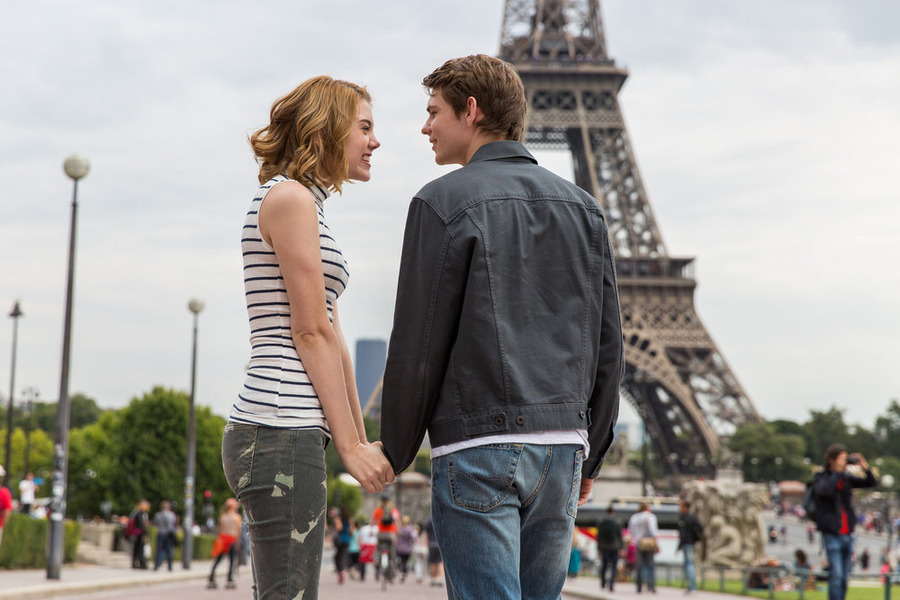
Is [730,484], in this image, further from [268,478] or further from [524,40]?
[524,40]

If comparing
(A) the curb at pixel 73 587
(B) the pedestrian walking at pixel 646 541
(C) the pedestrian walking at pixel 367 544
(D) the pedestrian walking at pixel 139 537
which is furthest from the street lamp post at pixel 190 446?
(B) the pedestrian walking at pixel 646 541

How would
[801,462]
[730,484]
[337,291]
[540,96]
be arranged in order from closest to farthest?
[337,291]
[730,484]
[540,96]
[801,462]

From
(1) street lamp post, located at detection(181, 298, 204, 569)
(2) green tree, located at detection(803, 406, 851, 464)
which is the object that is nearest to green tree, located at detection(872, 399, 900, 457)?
(2) green tree, located at detection(803, 406, 851, 464)

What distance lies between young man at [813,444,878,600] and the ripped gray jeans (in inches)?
338

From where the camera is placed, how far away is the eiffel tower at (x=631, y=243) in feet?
188

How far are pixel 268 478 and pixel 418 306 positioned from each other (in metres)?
0.61

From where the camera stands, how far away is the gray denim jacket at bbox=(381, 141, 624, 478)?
3.05 m

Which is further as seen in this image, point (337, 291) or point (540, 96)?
point (540, 96)

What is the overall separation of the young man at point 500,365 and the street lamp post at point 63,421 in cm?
1580

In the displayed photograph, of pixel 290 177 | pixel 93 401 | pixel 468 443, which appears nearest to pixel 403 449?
pixel 468 443

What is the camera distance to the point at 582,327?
3223mm

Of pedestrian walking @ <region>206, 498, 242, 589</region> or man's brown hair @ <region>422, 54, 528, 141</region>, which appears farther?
pedestrian walking @ <region>206, 498, 242, 589</region>

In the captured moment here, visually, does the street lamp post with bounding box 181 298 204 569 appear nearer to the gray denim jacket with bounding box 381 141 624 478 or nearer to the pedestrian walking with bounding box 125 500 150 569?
the pedestrian walking with bounding box 125 500 150 569

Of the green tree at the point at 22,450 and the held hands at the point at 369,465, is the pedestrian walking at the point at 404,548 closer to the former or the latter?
the held hands at the point at 369,465
